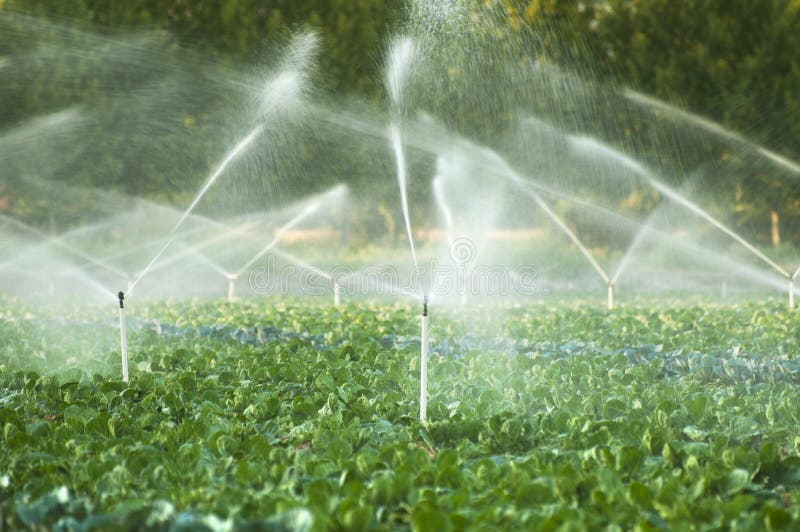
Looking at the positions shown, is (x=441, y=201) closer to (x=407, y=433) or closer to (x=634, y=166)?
(x=634, y=166)

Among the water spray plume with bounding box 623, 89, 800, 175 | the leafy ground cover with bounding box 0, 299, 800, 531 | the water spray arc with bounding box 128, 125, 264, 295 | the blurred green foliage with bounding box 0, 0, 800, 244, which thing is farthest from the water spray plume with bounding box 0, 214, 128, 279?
the leafy ground cover with bounding box 0, 299, 800, 531

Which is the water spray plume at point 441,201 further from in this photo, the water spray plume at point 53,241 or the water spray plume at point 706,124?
the water spray plume at point 53,241

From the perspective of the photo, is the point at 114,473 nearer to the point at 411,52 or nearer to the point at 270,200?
the point at 411,52

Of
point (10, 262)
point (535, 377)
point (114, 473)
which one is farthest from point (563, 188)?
point (114, 473)

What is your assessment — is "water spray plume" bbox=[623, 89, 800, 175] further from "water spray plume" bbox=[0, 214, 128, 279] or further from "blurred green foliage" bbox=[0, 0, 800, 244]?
"water spray plume" bbox=[0, 214, 128, 279]

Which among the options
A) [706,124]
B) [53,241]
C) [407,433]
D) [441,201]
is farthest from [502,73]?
[407,433]

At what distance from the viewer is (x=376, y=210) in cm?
3497

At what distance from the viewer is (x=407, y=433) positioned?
6309 millimetres

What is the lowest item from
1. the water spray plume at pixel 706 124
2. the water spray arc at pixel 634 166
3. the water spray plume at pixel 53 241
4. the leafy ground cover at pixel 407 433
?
the water spray plume at pixel 53 241

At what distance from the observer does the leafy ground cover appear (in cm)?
455

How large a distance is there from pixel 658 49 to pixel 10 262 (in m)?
20.4

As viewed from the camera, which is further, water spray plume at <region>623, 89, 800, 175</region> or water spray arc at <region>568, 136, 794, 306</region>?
water spray arc at <region>568, 136, 794, 306</region>

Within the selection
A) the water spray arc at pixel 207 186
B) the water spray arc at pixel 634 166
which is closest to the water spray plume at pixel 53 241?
the water spray arc at pixel 207 186

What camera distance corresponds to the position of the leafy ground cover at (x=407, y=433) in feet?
14.9
